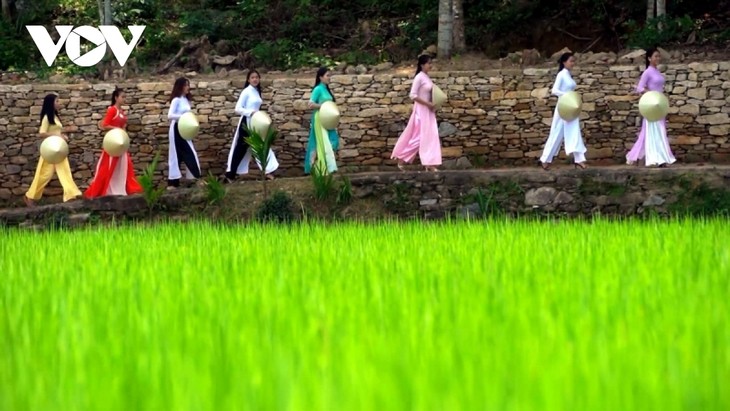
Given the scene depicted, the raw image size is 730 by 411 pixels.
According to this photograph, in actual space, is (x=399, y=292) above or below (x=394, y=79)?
below

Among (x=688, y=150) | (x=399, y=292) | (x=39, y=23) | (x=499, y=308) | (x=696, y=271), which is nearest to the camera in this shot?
(x=499, y=308)

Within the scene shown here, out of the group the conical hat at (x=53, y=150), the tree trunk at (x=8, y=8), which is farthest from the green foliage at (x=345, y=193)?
the tree trunk at (x=8, y=8)

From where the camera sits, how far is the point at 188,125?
13594 mm

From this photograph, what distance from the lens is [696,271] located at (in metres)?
4.99

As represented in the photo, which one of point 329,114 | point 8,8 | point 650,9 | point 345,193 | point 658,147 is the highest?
point 8,8

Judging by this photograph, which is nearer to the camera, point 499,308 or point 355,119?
point 499,308

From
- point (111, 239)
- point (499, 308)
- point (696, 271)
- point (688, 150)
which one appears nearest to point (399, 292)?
point (499, 308)

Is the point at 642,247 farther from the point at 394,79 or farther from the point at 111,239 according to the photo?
the point at 394,79

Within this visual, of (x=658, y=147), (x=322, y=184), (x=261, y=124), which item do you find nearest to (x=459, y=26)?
(x=658, y=147)

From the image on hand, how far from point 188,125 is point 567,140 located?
4.39 metres

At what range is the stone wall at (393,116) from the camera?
49.9 ft

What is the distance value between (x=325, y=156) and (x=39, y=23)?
810cm

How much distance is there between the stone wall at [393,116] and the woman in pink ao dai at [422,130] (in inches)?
61.3

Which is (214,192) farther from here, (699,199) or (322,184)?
(699,199)
